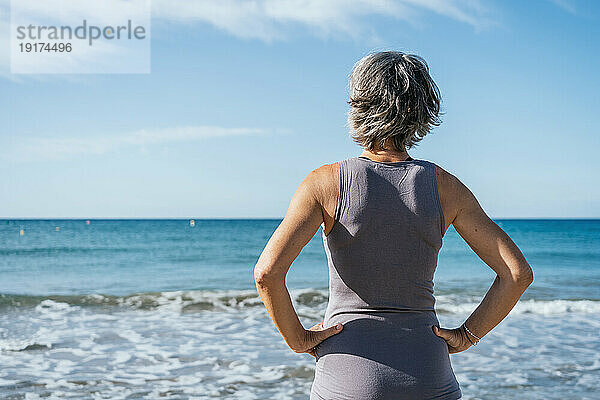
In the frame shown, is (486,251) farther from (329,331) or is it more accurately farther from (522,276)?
(329,331)

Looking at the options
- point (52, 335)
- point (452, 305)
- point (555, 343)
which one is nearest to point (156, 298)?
point (52, 335)

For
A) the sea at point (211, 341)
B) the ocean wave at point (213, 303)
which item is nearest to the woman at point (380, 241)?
the sea at point (211, 341)

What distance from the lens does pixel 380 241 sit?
59.2 inches

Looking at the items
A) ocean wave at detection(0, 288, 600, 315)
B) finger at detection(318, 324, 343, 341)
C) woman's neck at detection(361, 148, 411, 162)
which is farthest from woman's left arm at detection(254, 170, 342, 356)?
ocean wave at detection(0, 288, 600, 315)

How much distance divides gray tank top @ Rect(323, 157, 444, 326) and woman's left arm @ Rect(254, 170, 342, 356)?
0.06 metres

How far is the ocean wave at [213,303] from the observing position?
8.80 metres

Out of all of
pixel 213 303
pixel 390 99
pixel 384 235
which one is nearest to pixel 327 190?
pixel 384 235

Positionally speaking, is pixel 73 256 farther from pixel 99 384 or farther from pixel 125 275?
pixel 99 384

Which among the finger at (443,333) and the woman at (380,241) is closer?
the woman at (380,241)

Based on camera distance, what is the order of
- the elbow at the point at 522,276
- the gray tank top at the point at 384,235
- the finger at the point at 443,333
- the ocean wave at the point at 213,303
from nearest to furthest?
1. the gray tank top at the point at 384,235
2. the finger at the point at 443,333
3. the elbow at the point at 522,276
4. the ocean wave at the point at 213,303

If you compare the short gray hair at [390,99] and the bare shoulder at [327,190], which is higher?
the short gray hair at [390,99]

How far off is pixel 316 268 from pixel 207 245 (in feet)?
29.6

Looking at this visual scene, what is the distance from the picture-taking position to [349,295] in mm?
1554

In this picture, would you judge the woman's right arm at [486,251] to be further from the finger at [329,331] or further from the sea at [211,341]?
the sea at [211,341]
